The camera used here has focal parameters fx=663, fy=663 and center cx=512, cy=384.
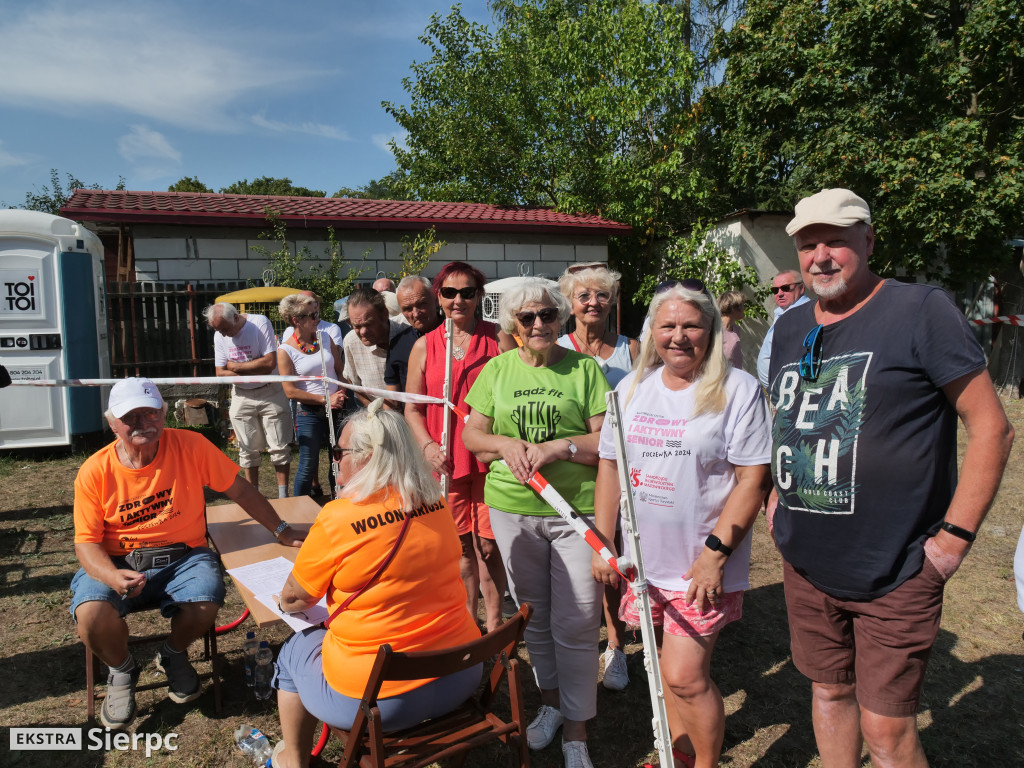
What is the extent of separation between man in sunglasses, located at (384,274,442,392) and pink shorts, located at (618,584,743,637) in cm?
222

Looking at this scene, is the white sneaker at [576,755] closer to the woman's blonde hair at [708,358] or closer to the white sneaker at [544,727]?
the white sneaker at [544,727]

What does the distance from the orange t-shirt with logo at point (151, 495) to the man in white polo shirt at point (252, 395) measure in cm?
256

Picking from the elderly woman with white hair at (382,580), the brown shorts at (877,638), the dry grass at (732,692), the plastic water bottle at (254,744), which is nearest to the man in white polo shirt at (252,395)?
the dry grass at (732,692)

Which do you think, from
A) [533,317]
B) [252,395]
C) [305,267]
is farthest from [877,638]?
[305,267]

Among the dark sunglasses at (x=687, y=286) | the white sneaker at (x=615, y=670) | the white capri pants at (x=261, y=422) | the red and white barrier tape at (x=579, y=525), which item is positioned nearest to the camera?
the red and white barrier tape at (x=579, y=525)

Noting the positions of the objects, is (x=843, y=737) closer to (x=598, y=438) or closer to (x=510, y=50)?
(x=598, y=438)

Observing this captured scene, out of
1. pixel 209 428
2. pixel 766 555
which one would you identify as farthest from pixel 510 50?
pixel 766 555

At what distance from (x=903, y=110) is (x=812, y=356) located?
38.6ft

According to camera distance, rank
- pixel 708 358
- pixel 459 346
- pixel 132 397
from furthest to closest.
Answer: pixel 459 346
pixel 132 397
pixel 708 358

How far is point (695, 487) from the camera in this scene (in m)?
2.29

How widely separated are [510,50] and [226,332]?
15.4 metres

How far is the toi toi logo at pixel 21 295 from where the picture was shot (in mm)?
7828

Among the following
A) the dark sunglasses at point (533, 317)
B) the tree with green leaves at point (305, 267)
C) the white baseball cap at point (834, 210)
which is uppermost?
the tree with green leaves at point (305, 267)

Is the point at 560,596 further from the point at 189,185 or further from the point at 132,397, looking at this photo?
the point at 189,185
